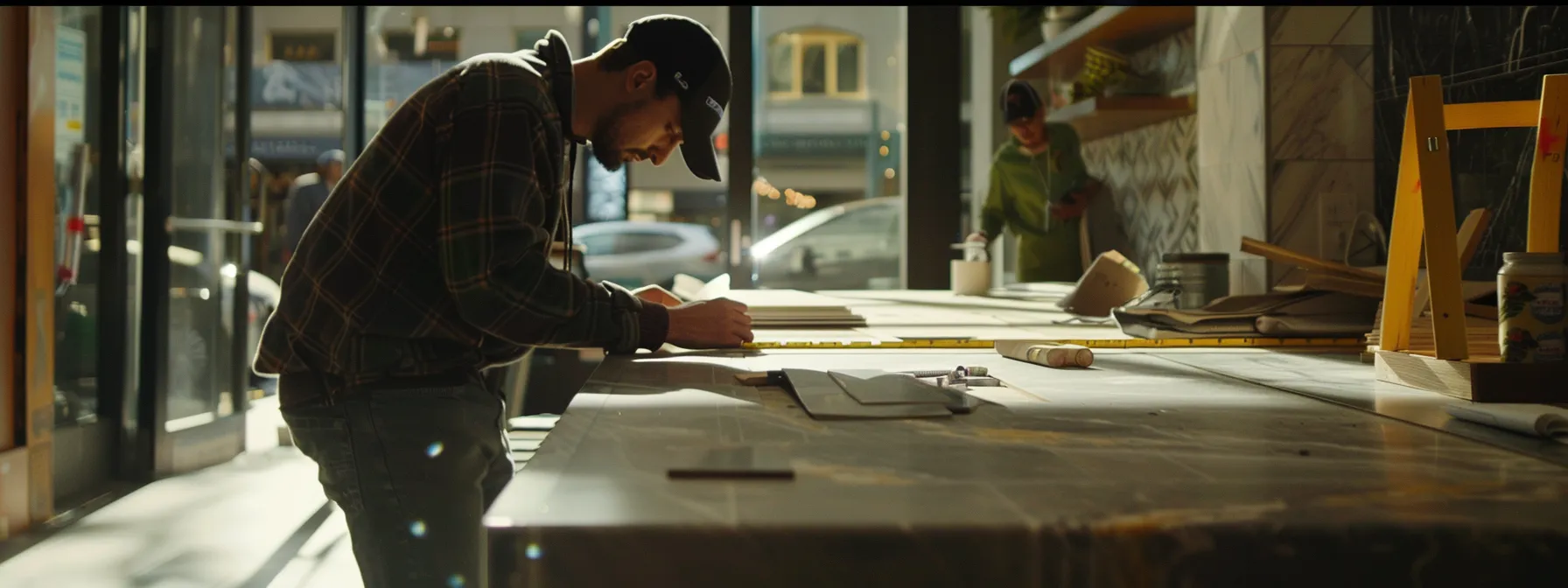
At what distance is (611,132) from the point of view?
5.28ft

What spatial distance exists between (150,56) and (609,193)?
5014mm

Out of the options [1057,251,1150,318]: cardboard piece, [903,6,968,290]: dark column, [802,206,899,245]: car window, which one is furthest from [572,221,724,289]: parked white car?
[1057,251,1150,318]: cardboard piece

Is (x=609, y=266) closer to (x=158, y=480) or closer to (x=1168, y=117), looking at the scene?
(x=158, y=480)

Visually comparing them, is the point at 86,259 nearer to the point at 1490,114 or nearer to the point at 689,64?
the point at 689,64

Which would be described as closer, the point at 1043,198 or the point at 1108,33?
the point at 1108,33

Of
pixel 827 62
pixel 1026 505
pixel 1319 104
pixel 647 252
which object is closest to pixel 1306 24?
pixel 1319 104

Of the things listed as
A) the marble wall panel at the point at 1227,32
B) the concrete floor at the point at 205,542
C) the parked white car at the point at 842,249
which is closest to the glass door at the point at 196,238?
the concrete floor at the point at 205,542

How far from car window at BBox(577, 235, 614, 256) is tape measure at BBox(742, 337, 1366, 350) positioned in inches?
261

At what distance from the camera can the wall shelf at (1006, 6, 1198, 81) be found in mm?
3158

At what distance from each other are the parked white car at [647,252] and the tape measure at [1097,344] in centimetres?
642

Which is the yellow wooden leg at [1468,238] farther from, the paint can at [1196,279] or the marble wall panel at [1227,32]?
the marble wall panel at [1227,32]

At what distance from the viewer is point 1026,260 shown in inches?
165

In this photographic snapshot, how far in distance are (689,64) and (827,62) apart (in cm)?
714

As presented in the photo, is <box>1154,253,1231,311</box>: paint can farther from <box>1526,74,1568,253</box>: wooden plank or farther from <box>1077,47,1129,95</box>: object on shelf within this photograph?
<box>1077,47,1129,95</box>: object on shelf
